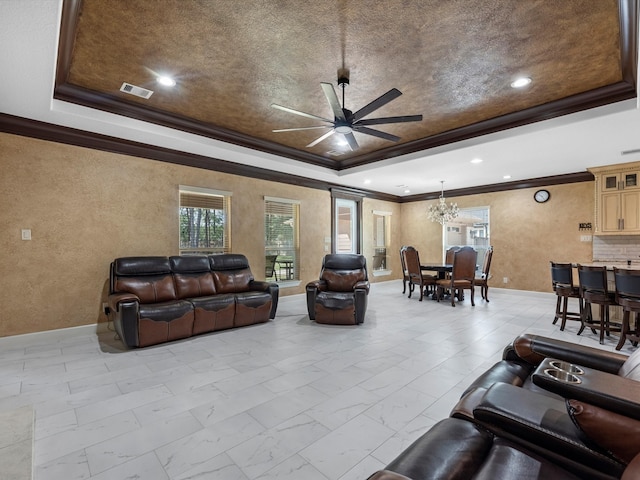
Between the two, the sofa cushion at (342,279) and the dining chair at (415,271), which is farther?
the dining chair at (415,271)

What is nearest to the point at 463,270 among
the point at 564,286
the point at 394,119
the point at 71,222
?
the point at 564,286

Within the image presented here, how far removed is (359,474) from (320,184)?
19.6 feet

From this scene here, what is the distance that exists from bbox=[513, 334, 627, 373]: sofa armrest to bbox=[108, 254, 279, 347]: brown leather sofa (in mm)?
3454

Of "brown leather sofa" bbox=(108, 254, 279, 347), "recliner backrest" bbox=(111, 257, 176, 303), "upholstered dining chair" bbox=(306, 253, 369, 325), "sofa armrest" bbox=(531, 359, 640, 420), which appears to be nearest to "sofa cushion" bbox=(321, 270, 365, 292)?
"upholstered dining chair" bbox=(306, 253, 369, 325)

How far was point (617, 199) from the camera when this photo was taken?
5637 mm

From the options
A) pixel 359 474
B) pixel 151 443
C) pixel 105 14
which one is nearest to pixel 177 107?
pixel 105 14

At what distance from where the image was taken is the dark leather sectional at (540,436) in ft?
3.03

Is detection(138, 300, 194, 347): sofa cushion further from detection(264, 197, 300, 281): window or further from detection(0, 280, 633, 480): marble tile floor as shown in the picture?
detection(264, 197, 300, 281): window

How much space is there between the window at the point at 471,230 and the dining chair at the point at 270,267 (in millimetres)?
4978

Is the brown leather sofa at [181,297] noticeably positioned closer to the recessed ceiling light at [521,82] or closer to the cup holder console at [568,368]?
the cup holder console at [568,368]

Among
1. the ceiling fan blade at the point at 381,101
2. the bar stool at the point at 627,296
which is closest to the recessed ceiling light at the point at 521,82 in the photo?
the ceiling fan blade at the point at 381,101

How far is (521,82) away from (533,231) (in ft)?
16.1

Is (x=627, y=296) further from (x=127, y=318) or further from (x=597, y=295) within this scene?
(x=127, y=318)

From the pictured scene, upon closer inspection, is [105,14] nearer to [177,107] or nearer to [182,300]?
[177,107]
